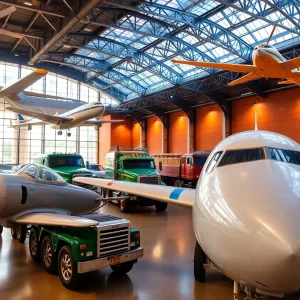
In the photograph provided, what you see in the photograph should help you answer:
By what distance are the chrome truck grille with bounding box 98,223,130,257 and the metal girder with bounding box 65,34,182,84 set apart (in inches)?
784

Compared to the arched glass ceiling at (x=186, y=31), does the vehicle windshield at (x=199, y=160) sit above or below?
below

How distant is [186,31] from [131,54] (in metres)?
7.91

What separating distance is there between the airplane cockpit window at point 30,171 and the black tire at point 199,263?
4.48 m

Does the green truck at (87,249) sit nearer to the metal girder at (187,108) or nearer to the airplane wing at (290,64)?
the airplane wing at (290,64)

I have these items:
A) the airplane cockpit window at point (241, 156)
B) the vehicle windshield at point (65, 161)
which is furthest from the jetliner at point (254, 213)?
the vehicle windshield at point (65, 161)

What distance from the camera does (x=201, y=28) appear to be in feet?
63.7

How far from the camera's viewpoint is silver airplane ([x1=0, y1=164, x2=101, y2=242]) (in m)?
6.99

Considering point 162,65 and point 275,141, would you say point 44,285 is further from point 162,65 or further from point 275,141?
point 162,65

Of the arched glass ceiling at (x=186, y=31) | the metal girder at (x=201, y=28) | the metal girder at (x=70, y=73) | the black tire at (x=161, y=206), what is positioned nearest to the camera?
the black tire at (x=161, y=206)

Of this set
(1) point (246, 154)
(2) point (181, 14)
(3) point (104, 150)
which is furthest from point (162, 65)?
(1) point (246, 154)

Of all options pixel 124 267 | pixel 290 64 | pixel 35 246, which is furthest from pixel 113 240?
pixel 290 64

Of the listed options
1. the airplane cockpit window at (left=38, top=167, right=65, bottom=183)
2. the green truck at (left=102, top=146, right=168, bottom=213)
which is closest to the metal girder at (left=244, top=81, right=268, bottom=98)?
the green truck at (left=102, top=146, right=168, bottom=213)

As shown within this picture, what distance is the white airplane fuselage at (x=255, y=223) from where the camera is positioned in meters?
2.78

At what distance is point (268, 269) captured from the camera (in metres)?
2.78
